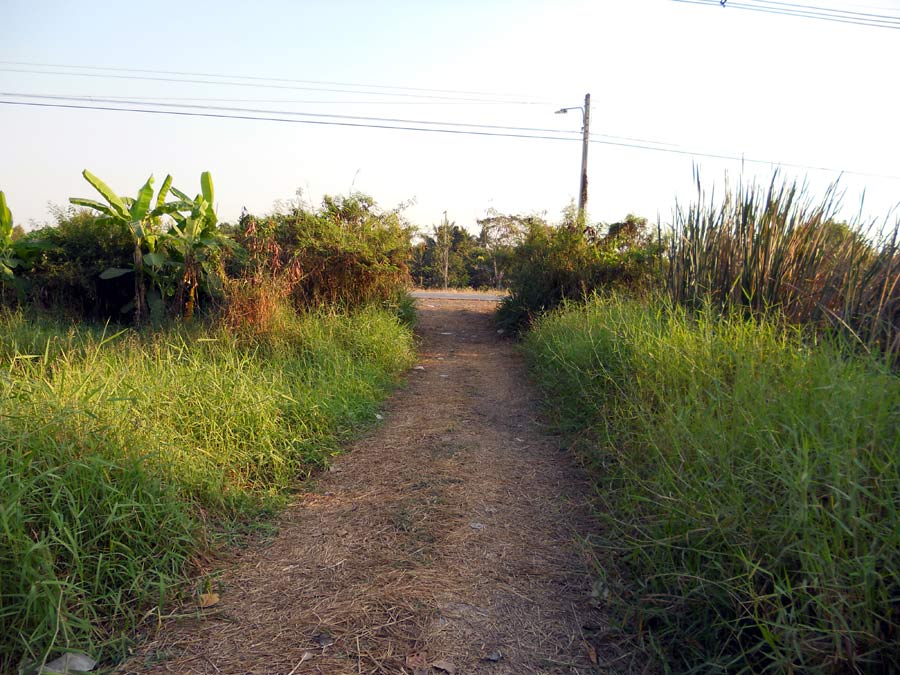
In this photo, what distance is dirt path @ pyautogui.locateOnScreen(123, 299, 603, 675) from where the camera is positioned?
2.33 m

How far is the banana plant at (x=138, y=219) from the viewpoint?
792cm

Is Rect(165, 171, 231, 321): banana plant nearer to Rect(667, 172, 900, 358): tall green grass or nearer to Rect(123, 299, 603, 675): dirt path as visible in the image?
Rect(123, 299, 603, 675): dirt path

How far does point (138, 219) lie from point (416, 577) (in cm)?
727

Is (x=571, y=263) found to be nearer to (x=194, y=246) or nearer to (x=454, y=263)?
(x=194, y=246)

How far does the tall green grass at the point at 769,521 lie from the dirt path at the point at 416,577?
13.6 inches

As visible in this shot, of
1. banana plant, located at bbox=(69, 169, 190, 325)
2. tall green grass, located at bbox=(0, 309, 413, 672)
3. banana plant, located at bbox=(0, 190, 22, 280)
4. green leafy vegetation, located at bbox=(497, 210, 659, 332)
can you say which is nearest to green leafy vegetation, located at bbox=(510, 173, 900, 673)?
tall green grass, located at bbox=(0, 309, 413, 672)

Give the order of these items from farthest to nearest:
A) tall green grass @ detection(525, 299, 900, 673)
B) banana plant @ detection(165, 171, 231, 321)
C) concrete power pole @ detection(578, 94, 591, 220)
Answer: concrete power pole @ detection(578, 94, 591, 220), banana plant @ detection(165, 171, 231, 321), tall green grass @ detection(525, 299, 900, 673)

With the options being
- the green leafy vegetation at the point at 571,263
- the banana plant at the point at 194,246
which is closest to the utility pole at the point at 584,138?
the green leafy vegetation at the point at 571,263

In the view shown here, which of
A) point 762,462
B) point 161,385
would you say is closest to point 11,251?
point 161,385

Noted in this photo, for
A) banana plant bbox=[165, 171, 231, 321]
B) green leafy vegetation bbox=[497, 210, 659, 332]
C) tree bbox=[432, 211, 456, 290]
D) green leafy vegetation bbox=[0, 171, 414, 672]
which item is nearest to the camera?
green leafy vegetation bbox=[0, 171, 414, 672]

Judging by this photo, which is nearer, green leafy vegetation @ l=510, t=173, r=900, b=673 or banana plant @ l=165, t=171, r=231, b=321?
green leafy vegetation @ l=510, t=173, r=900, b=673

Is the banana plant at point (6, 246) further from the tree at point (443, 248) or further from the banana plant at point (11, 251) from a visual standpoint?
the tree at point (443, 248)

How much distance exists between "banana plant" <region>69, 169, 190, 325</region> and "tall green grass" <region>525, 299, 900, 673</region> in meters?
7.03

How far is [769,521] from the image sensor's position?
2.23 meters
